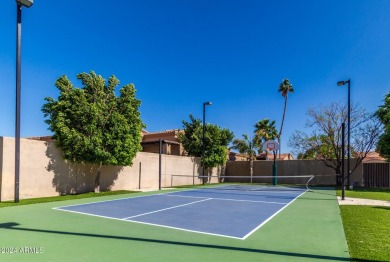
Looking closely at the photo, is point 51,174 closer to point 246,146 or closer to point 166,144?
point 166,144

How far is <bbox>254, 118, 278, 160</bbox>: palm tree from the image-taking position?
34.8 metres

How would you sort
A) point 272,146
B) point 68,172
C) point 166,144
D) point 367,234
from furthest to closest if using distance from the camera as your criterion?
point 166,144, point 272,146, point 68,172, point 367,234

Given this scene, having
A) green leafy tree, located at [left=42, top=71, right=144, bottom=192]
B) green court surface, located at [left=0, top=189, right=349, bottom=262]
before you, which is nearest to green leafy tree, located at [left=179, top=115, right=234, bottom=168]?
green leafy tree, located at [left=42, top=71, right=144, bottom=192]

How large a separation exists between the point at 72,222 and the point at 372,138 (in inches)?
974

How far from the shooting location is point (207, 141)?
95.0ft

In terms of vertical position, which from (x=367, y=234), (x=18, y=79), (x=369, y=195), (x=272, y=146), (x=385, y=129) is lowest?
(x=369, y=195)

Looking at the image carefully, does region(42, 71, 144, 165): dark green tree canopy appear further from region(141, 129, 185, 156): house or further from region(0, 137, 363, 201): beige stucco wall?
region(141, 129, 185, 156): house

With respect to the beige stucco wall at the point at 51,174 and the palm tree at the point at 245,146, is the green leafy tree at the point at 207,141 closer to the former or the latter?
the palm tree at the point at 245,146

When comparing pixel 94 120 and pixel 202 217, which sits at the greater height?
pixel 94 120

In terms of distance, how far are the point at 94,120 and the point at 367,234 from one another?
43.8ft

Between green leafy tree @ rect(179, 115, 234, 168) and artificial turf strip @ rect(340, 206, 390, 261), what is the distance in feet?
62.1

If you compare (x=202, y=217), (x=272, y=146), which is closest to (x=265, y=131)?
(x=272, y=146)

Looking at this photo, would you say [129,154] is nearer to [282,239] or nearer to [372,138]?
[282,239]

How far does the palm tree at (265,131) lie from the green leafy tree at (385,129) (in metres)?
12.3
